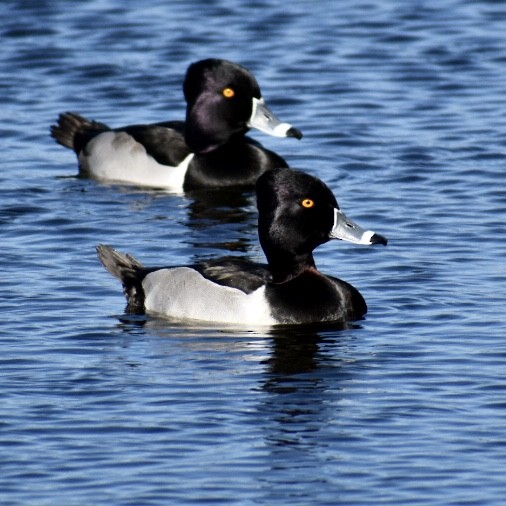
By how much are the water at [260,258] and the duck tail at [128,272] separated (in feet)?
0.74

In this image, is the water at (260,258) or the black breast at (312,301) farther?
the black breast at (312,301)

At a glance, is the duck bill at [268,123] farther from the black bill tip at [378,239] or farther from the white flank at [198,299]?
the black bill tip at [378,239]

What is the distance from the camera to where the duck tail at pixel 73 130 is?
58.0 ft

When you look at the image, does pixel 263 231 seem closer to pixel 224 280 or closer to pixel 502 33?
pixel 224 280

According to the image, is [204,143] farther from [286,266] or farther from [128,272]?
[286,266]

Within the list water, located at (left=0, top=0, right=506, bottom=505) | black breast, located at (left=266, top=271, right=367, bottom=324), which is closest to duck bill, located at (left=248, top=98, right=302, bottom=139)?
water, located at (left=0, top=0, right=506, bottom=505)

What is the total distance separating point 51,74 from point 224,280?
10083 mm

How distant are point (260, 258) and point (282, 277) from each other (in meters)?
1.85

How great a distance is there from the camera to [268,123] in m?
16.7

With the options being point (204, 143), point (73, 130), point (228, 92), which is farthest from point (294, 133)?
point (73, 130)

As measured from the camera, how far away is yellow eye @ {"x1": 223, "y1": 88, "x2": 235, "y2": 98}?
55.2ft

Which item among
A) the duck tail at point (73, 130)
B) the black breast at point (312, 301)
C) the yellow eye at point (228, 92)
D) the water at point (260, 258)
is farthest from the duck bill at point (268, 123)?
the black breast at point (312, 301)

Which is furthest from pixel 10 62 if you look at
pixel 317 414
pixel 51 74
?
pixel 317 414

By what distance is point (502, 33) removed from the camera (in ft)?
73.3
